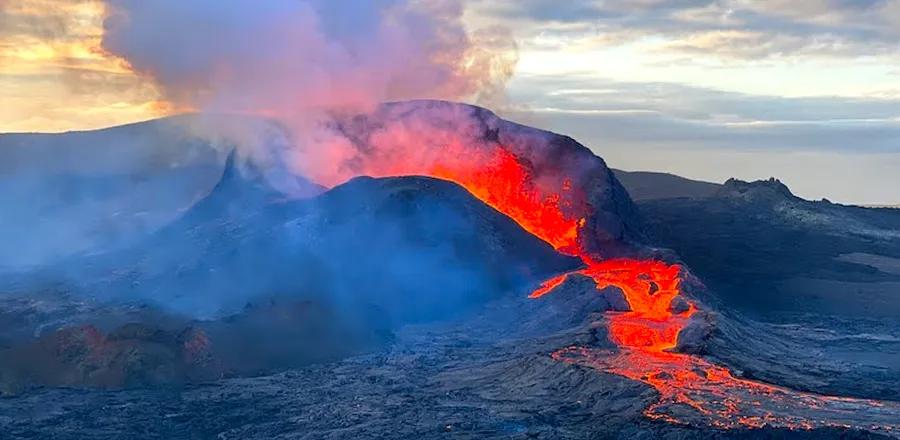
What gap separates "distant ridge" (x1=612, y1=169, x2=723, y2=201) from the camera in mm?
84344

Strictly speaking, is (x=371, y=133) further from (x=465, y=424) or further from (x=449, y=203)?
(x=465, y=424)

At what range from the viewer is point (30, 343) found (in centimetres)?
2709

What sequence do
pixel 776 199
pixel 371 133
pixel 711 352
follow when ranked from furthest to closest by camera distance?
pixel 776 199 → pixel 371 133 → pixel 711 352

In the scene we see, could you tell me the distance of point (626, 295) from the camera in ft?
111

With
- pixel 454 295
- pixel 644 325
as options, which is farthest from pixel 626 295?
pixel 454 295

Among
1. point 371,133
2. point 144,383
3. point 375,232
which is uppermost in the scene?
point 371,133

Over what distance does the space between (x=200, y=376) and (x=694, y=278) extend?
19.0 meters

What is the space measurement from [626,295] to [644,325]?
13.0ft

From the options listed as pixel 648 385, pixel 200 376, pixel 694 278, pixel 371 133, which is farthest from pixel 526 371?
pixel 371 133

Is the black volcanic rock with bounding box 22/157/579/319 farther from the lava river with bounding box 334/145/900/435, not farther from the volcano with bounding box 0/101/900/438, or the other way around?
the lava river with bounding box 334/145/900/435

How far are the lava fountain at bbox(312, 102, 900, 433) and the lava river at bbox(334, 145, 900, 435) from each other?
0.11ft

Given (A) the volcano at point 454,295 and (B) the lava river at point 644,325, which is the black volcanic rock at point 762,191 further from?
(B) the lava river at point 644,325

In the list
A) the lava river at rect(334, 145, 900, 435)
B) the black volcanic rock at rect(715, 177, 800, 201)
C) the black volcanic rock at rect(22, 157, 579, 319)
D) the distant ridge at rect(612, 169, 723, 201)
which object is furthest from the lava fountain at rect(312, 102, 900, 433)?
the distant ridge at rect(612, 169, 723, 201)

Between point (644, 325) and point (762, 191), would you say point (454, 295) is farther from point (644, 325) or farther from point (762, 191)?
point (762, 191)
